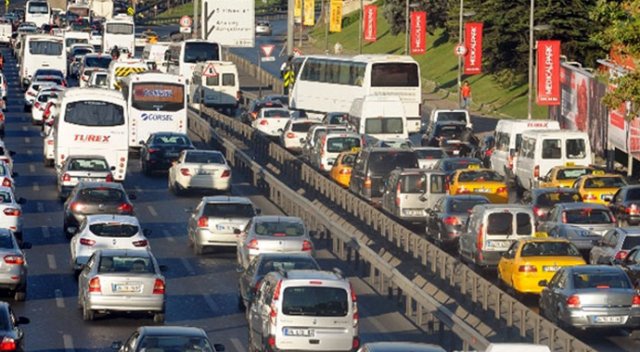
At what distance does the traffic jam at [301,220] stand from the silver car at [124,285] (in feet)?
0.08

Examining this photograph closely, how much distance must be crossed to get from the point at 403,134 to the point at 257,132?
6.02 m

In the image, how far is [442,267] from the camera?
119ft

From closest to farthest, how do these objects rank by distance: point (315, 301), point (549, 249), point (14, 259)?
point (315, 301)
point (14, 259)
point (549, 249)

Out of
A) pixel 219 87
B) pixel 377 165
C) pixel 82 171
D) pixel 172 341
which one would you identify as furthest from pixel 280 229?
pixel 219 87

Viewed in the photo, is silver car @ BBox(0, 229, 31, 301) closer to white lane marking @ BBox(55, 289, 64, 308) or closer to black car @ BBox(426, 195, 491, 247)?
white lane marking @ BBox(55, 289, 64, 308)

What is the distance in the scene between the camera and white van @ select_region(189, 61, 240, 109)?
90.1 metres

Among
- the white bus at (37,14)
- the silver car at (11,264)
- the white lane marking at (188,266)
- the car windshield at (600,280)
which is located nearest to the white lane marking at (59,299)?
the silver car at (11,264)

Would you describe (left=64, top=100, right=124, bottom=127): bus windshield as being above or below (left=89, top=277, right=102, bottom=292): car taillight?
above

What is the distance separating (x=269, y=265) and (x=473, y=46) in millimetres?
56231

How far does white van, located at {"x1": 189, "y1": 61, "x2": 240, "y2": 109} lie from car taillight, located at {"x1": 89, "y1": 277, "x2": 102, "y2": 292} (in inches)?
2255

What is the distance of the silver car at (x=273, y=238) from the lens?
37875 mm

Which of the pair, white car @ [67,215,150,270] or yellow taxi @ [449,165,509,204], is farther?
yellow taxi @ [449,165,509,204]

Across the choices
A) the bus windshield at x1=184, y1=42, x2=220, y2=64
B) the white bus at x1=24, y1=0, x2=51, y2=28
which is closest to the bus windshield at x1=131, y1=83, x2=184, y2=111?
the bus windshield at x1=184, y1=42, x2=220, y2=64

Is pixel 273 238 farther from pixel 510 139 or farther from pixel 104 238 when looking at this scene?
pixel 510 139
